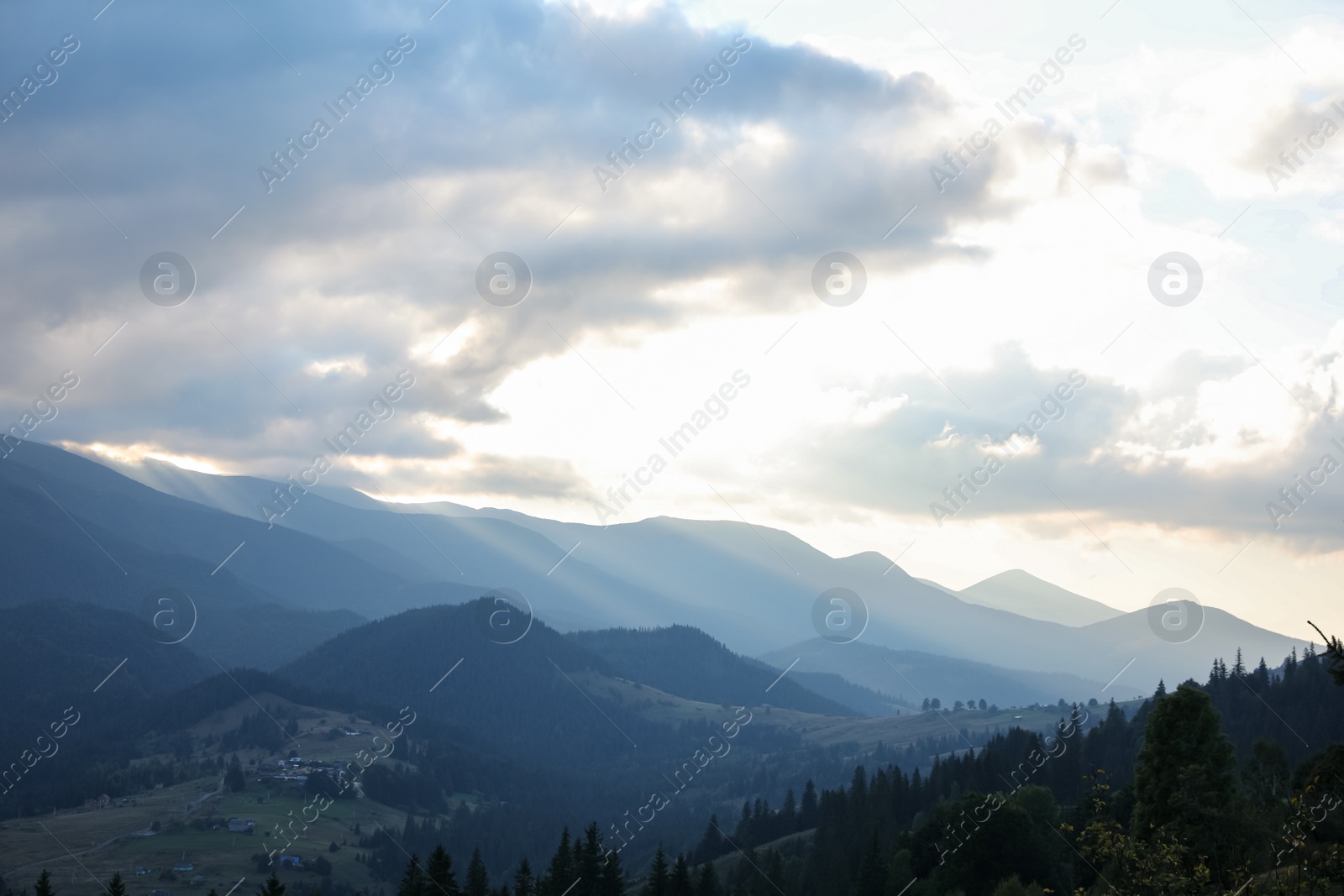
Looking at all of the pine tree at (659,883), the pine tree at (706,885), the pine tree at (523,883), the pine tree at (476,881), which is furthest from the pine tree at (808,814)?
the pine tree at (523,883)

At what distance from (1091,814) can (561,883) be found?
47.9m

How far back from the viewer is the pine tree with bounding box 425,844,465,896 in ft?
245

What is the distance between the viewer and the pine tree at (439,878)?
7469 cm

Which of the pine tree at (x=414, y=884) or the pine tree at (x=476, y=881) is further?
the pine tree at (x=476, y=881)

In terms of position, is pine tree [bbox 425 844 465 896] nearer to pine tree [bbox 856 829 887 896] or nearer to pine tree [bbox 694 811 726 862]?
pine tree [bbox 856 829 887 896]

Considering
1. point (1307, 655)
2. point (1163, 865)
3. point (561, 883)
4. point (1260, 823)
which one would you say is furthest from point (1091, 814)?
point (1307, 655)

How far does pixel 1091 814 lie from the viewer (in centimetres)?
8681

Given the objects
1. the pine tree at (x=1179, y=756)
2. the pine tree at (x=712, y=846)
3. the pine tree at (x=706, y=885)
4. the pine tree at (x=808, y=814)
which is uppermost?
the pine tree at (x=1179, y=756)

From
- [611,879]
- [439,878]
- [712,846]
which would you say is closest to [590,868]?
[611,879]

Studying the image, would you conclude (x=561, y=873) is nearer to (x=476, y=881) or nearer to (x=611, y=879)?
(x=611, y=879)

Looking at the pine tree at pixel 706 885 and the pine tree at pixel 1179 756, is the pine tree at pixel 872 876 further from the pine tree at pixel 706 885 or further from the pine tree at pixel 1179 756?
the pine tree at pixel 1179 756

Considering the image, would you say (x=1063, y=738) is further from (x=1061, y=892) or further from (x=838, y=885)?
(x=1061, y=892)

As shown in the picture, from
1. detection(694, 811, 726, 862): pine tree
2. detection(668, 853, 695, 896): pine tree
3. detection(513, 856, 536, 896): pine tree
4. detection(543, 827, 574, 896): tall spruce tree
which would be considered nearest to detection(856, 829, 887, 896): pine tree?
detection(668, 853, 695, 896): pine tree

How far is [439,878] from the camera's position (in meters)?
75.8
